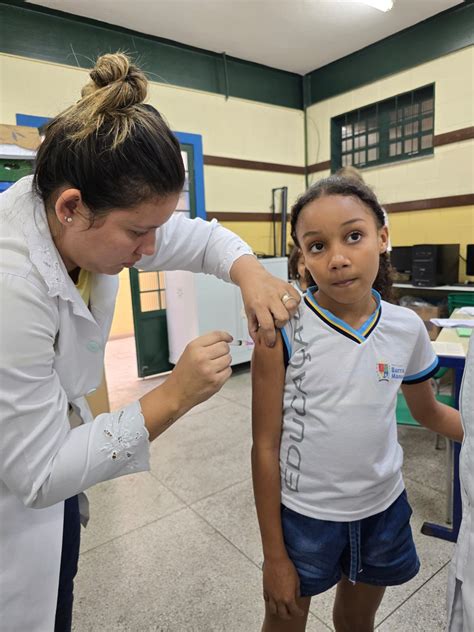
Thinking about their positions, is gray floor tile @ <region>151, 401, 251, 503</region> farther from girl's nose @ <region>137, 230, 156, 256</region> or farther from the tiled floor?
girl's nose @ <region>137, 230, 156, 256</region>

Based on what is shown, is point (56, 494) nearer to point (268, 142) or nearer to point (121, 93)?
point (121, 93)

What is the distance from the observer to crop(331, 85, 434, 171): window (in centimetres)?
418

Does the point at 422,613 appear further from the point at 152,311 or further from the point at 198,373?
the point at 152,311

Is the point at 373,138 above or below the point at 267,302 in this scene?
above

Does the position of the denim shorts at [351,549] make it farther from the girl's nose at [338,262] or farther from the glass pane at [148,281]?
the glass pane at [148,281]

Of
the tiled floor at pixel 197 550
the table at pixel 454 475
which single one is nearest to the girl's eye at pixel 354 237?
the table at pixel 454 475

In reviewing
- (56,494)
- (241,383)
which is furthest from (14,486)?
(241,383)

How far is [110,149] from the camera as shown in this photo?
71 centimetres

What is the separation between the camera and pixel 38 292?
734mm

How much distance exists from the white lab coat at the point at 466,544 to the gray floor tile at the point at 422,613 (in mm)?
1064

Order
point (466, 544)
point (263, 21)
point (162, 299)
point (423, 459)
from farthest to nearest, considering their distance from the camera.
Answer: point (162, 299) → point (263, 21) → point (423, 459) → point (466, 544)

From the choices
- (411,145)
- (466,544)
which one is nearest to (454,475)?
(466,544)

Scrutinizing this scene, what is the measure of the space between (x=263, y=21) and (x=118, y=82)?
3738 mm

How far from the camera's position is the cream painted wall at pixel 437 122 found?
12.4ft
